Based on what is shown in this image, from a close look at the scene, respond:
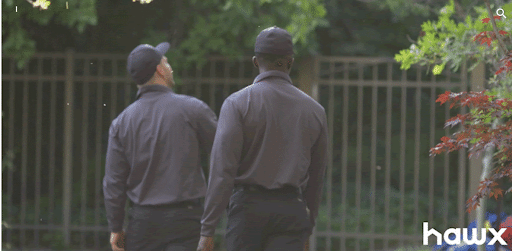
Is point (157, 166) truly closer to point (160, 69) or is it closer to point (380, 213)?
point (160, 69)

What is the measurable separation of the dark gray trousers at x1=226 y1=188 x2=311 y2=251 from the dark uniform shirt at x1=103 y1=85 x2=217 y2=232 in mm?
598

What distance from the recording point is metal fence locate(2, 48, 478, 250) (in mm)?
6973

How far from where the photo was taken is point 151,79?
11.8 ft

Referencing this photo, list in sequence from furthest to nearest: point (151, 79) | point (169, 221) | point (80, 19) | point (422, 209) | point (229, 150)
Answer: point (422, 209), point (80, 19), point (151, 79), point (169, 221), point (229, 150)

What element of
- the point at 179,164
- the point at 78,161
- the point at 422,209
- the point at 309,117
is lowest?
the point at 422,209

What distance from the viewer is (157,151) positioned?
3408mm

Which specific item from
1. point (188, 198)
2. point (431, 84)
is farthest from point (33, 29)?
point (188, 198)

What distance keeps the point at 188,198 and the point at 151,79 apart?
0.72m

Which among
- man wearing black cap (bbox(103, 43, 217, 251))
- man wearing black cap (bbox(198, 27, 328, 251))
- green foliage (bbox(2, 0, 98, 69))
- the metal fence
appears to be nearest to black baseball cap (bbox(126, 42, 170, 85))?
man wearing black cap (bbox(103, 43, 217, 251))

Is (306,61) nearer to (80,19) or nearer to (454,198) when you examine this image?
(80,19)

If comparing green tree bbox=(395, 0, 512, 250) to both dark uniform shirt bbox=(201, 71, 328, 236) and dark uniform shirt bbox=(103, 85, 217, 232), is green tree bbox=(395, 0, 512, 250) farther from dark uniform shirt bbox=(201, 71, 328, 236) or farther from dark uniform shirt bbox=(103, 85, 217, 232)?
dark uniform shirt bbox=(103, 85, 217, 232)

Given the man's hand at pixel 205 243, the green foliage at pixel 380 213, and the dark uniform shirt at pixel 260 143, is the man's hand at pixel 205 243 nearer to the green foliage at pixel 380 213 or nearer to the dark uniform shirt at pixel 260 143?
the dark uniform shirt at pixel 260 143

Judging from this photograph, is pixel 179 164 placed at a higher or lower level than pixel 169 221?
higher

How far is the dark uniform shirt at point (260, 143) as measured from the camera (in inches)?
112
